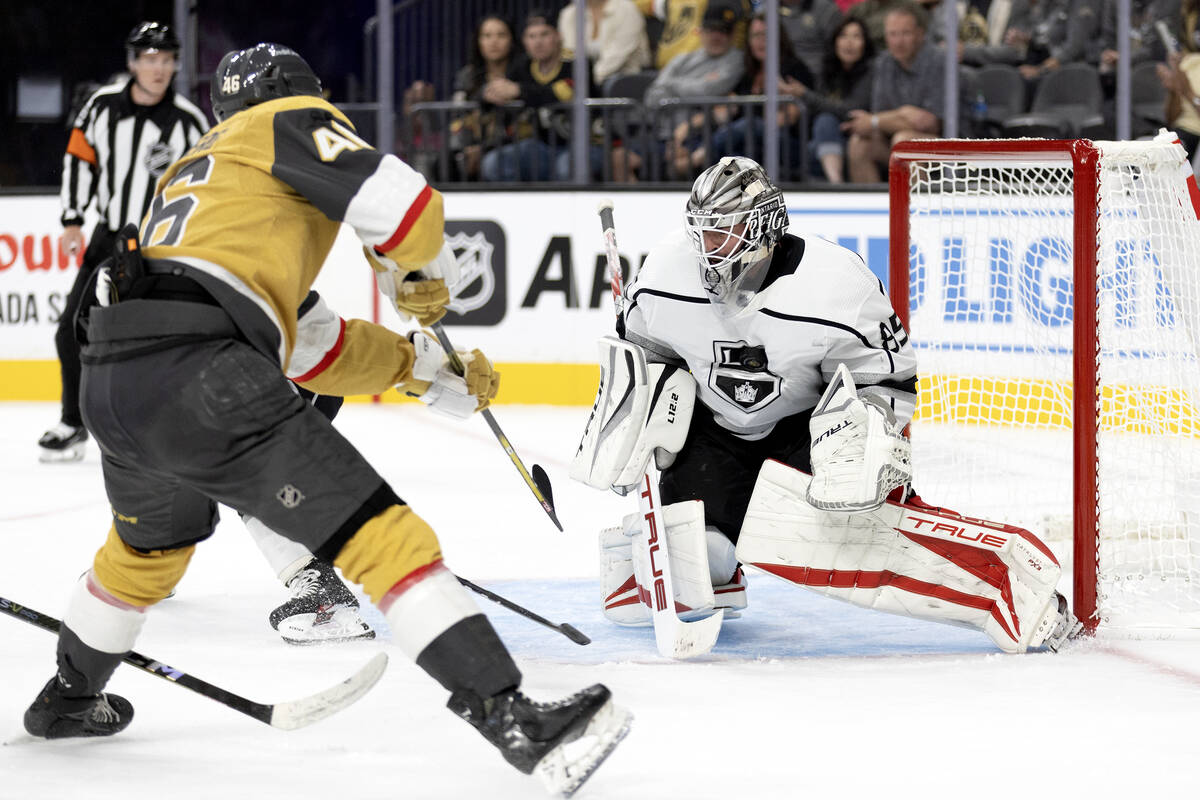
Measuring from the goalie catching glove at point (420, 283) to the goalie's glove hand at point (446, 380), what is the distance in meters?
0.21

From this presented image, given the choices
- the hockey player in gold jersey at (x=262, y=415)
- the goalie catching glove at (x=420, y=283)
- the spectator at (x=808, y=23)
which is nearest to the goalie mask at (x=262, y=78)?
the hockey player in gold jersey at (x=262, y=415)

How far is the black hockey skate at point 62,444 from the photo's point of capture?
491cm

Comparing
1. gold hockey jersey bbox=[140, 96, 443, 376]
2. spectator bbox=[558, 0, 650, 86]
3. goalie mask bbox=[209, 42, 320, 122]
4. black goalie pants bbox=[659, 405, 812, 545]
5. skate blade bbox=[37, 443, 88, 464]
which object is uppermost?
spectator bbox=[558, 0, 650, 86]

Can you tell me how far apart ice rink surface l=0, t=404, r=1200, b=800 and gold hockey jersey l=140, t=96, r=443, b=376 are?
0.57 metres

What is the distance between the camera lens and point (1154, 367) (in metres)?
3.19

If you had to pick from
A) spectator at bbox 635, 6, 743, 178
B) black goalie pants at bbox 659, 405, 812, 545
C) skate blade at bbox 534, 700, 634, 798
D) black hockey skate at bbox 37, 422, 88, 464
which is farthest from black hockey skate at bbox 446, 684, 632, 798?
spectator at bbox 635, 6, 743, 178

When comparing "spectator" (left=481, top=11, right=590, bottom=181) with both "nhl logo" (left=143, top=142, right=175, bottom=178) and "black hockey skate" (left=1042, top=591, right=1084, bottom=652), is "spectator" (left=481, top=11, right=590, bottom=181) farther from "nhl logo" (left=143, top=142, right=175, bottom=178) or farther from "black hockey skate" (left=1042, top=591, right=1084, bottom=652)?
"black hockey skate" (left=1042, top=591, right=1084, bottom=652)

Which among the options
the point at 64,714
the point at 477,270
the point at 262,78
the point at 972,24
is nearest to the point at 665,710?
the point at 64,714

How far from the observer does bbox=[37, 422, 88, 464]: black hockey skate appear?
491 centimetres

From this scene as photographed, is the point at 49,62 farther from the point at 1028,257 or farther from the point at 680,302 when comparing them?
the point at 680,302

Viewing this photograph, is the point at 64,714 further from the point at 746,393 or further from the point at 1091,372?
the point at 1091,372

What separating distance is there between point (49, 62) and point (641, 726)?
6.50 meters

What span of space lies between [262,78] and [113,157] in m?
3.06

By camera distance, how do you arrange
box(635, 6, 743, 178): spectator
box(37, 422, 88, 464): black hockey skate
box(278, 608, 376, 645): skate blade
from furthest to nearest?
box(635, 6, 743, 178): spectator
box(37, 422, 88, 464): black hockey skate
box(278, 608, 376, 645): skate blade
